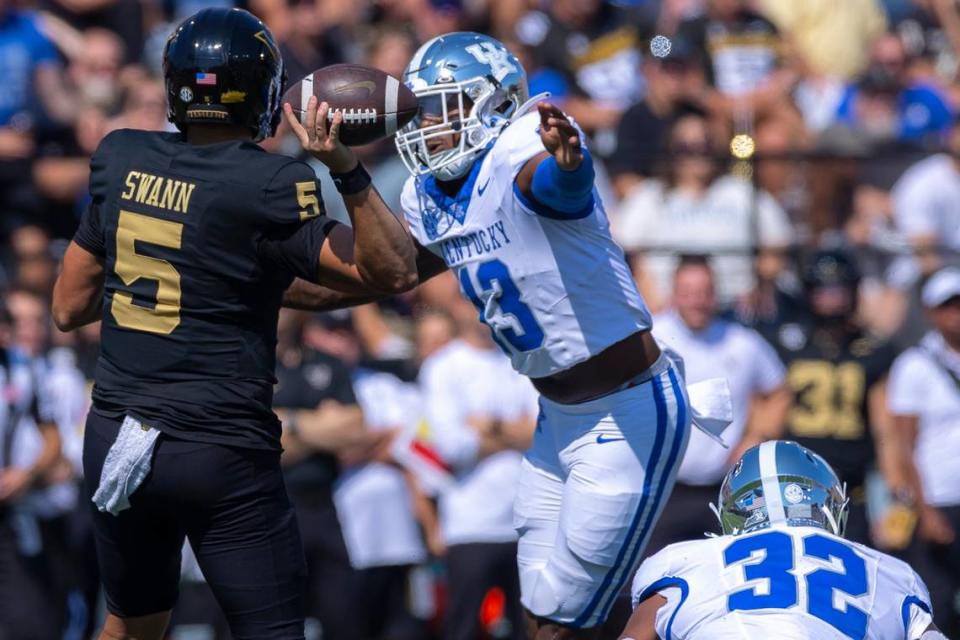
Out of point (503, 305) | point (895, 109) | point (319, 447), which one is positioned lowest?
point (319, 447)

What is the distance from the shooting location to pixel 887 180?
1008cm

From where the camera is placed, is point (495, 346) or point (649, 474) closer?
point (649, 474)

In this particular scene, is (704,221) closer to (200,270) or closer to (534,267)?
(534,267)

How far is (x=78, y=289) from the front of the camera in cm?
479

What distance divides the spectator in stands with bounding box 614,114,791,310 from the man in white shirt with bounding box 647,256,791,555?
0.80 meters

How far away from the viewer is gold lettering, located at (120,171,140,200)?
4434 millimetres

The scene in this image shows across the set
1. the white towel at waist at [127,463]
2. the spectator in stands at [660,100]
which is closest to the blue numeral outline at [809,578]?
the white towel at waist at [127,463]

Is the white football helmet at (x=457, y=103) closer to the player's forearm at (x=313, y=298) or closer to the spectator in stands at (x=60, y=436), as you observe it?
the player's forearm at (x=313, y=298)

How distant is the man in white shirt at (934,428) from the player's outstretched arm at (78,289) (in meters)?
4.95

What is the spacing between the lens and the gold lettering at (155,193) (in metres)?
4.39

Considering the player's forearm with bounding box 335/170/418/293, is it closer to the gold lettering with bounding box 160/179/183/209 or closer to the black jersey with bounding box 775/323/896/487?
the gold lettering with bounding box 160/179/183/209

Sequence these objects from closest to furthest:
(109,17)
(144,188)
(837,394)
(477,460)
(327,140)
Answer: (327,140) → (144,188) → (477,460) → (837,394) → (109,17)

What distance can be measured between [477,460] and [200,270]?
4.22 metres

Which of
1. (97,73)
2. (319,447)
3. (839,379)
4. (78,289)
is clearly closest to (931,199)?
(839,379)
